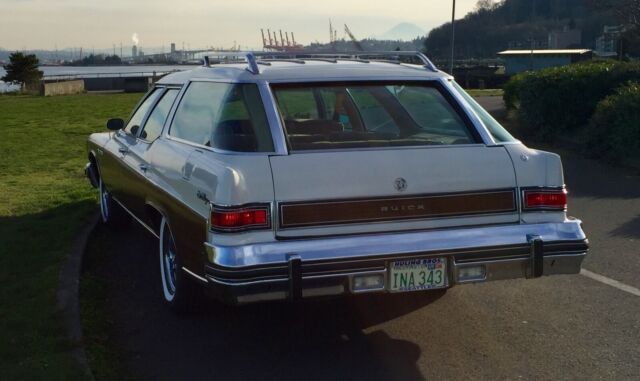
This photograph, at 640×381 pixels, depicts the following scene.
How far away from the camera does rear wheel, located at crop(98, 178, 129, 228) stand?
8.14 metres

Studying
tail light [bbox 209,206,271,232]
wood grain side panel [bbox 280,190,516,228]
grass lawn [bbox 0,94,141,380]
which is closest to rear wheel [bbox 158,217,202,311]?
grass lawn [bbox 0,94,141,380]

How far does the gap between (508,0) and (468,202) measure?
116988 mm

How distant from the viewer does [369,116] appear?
20.0 ft

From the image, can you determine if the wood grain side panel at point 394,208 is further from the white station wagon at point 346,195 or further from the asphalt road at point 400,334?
the asphalt road at point 400,334

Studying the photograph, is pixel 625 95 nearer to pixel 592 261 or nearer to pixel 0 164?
pixel 592 261

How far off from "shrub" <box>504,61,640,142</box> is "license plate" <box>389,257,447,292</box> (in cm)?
1156

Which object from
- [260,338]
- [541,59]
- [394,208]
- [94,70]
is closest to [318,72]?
[394,208]

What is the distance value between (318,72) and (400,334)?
1745 mm

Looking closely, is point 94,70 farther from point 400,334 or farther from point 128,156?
point 400,334

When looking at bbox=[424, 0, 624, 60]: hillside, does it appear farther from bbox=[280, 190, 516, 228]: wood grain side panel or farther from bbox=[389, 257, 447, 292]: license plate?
bbox=[389, 257, 447, 292]: license plate

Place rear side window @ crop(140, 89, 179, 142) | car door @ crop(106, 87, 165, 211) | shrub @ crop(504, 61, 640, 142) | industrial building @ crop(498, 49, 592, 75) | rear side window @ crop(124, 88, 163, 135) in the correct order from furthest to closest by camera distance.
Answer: industrial building @ crop(498, 49, 592, 75) → shrub @ crop(504, 61, 640, 142) → rear side window @ crop(124, 88, 163, 135) → car door @ crop(106, 87, 165, 211) → rear side window @ crop(140, 89, 179, 142)

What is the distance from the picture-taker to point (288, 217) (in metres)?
4.41

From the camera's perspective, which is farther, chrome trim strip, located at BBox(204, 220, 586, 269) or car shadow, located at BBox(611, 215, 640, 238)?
car shadow, located at BBox(611, 215, 640, 238)

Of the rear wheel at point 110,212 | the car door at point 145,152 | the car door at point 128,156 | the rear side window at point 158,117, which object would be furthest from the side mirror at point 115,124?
the rear side window at point 158,117
